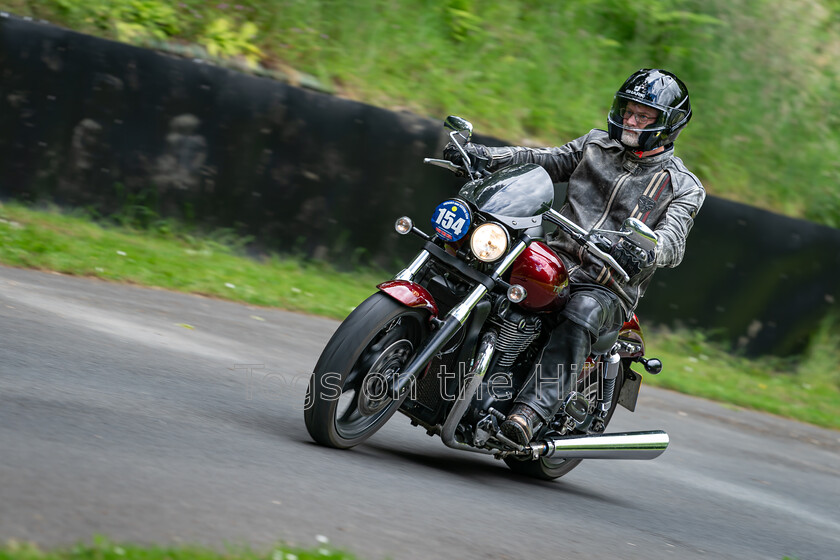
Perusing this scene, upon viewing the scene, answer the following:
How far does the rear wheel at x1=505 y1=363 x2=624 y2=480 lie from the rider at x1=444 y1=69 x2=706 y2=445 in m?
0.60

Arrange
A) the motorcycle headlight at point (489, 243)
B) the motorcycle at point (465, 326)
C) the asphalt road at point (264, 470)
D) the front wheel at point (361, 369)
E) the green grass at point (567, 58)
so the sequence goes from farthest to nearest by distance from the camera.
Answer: the green grass at point (567, 58)
the motorcycle headlight at point (489, 243)
the motorcycle at point (465, 326)
the front wheel at point (361, 369)
the asphalt road at point (264, 470)

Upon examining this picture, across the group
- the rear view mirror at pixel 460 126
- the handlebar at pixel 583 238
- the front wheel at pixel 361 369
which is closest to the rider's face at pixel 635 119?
the handlebar at pixel 583 238

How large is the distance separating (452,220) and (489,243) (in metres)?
0.20

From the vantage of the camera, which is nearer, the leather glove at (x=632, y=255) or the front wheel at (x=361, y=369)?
the front wheel at (x=361, y=369)

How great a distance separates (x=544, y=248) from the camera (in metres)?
4.90

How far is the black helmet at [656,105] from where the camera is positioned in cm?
518

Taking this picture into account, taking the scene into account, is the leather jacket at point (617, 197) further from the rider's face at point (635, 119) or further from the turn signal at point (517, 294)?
the turn signal at point (517, 294)

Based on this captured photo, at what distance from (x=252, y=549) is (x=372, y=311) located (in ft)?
4.85

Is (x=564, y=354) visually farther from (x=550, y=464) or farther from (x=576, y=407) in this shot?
(x=550, y=464)

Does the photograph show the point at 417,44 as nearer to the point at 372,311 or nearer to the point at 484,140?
the point at 484,140

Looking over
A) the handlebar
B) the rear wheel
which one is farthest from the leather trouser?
the rear wheel

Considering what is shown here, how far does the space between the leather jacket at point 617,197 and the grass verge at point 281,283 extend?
3823 millimetres

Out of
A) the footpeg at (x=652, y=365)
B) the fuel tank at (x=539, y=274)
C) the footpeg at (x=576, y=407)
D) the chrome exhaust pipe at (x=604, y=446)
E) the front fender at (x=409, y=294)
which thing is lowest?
the chrome exhaust pipe at (x=604, y=446)

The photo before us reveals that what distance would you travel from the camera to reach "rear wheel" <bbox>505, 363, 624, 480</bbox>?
5.79 meters
